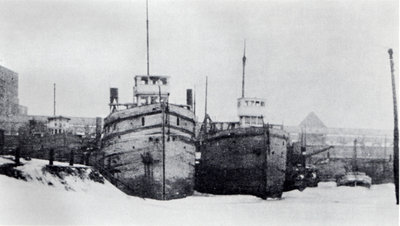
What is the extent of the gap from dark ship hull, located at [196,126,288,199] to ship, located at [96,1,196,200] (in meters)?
1.71

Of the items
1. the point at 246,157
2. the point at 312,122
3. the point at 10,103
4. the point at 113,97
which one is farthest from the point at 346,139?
the point at 10,103

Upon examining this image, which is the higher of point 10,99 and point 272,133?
point 10,99

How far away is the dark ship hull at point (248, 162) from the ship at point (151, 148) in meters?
1.71

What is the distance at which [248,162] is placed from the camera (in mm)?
Result: 16703

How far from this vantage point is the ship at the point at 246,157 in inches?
649

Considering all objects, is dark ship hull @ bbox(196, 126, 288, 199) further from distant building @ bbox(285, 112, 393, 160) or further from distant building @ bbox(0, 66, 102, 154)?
distant building @ bbox(285, 112, 393, 160)

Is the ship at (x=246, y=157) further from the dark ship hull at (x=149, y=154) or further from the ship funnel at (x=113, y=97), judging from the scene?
the ship funnel at (x=113, y=97)

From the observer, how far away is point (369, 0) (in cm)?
1136

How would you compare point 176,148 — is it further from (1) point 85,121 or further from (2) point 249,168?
(1) point 85,121

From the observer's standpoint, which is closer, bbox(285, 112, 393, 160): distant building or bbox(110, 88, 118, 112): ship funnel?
bbox(110, 88, 118, 112): ship funnel

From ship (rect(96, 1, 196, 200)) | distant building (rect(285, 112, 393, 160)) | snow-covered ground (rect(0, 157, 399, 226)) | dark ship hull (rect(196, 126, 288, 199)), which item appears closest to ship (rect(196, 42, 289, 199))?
dark ship hull (rect(196, 126, 288, 199))

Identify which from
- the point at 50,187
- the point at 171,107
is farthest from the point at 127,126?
the point at 50,187

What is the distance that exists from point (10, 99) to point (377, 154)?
28.4m

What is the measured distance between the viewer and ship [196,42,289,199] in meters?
16.5
